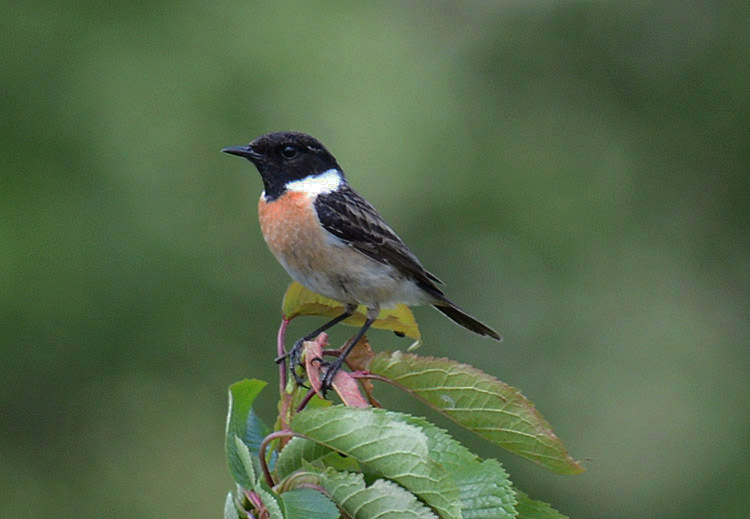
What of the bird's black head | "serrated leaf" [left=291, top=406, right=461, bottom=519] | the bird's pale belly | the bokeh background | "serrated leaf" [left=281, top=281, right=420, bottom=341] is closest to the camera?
"serrated leaf" [left=291, top=406, right=461, bottom=519]

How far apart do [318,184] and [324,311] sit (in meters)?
1.51

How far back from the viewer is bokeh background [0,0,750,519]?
6457 millimetres

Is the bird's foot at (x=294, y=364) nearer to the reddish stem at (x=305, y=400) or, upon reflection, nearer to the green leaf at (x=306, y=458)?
the reddish stem at (x=305, y=400)

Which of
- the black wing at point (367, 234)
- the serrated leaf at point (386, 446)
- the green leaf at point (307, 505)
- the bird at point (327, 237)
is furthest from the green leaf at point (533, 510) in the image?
the black wing at point (367, 234)

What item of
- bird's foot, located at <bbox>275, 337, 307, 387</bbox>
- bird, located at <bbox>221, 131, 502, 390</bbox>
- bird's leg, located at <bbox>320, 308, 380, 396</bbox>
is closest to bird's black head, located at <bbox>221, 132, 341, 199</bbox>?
bird, located at <bbox>221, 131, 502, 390</bbox>

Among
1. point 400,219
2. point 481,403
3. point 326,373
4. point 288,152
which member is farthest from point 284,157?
point 400,219

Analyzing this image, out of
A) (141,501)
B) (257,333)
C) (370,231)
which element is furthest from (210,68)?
(370,231)

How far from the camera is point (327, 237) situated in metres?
3.83

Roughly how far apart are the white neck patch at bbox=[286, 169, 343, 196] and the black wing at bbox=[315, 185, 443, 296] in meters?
0.03

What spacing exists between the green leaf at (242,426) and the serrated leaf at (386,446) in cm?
16

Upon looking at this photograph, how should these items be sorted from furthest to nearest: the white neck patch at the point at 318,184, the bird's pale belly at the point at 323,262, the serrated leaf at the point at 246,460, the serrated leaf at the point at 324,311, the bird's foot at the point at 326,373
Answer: the white neck patch at the point at 318,184
the bird's pale belly at the point at 323,262
the serrated leaf at the point at 324,311
the bird's foot at the point at 326,373
the serrated leaf at the point at 246,460

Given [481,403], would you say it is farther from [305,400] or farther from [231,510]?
[231,510]

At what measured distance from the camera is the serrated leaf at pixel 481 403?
1.96 metres

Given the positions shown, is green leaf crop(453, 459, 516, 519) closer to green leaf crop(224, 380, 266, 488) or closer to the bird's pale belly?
green leaf crop(224, 380, 266, 488)
